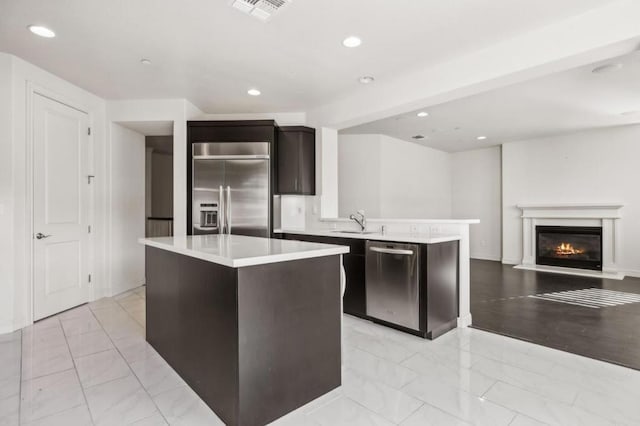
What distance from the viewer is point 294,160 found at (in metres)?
→ 4.57

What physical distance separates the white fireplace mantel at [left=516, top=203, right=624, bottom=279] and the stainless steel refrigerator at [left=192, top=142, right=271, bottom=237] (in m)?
5.54

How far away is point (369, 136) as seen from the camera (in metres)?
6.44

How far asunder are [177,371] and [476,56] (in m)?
3.54

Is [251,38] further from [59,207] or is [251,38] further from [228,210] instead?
[59,207]

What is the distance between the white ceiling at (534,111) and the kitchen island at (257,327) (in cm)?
356

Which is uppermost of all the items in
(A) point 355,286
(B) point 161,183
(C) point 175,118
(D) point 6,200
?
(C) point 175,118

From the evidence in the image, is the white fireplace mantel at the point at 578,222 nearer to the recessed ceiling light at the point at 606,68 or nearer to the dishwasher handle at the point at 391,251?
the recessed ceiling light at the point at 606,68

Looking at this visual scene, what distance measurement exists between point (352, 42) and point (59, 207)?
3609 millimetres

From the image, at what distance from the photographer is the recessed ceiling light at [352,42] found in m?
2.79

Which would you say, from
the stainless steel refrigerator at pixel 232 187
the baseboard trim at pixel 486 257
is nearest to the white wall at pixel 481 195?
the baseboard trim at pixel 486 257

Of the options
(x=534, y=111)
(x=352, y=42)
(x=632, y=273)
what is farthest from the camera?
(x=632, y=273)

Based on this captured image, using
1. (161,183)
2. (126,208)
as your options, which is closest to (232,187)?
(126,208)

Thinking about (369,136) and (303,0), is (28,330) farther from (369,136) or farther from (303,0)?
(369,136)

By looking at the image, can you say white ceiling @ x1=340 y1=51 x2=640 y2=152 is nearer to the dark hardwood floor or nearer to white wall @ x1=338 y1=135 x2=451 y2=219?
white wall @ x1=338 y1=135 x2=451 y2=219
